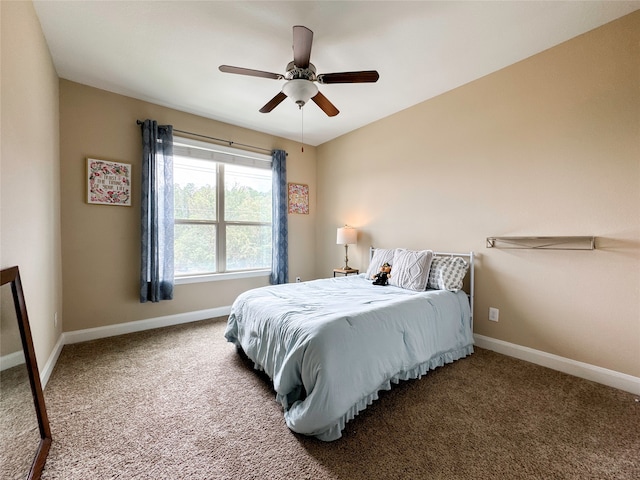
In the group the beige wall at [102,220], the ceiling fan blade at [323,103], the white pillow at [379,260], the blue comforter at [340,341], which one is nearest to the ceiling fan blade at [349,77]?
the ceiling fan blade at [323,103]

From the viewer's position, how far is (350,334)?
165 cm

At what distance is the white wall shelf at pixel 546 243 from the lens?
83.6 inches

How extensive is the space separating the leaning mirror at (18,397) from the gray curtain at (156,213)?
171 centimetres

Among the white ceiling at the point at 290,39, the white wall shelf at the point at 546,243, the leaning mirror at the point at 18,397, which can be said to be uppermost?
the white ceiling at the point at 290,39

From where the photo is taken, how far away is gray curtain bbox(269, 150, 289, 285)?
419cm

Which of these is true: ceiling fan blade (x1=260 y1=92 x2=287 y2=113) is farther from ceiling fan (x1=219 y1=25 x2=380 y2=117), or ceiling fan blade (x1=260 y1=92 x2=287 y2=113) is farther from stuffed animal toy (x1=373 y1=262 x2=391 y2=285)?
stuffed animal toy (x1=373 y1=262 x2=391 y2=285)

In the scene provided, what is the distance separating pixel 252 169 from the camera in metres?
4.09

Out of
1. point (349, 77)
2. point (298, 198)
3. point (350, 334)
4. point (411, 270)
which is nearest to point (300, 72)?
point (349, 77)

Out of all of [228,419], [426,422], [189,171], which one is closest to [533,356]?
[426,422]

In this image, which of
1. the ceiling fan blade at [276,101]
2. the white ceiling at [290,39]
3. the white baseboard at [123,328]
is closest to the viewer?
the white ceiling at [290,39]

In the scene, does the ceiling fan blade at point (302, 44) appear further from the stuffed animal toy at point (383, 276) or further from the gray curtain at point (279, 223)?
the gray curtain at point (279, 223)

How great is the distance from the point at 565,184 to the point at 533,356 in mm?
1536

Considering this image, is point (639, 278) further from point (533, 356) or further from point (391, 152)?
point (391, 152)

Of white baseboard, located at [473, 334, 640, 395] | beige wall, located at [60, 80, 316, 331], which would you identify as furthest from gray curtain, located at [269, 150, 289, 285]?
white baseboard, located at [473, 334, 640, 395]
